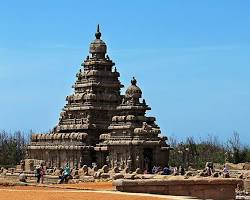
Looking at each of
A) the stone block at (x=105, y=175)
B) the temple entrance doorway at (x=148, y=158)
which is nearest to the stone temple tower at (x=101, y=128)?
the temple entrance doorway at (x=148, y=158)

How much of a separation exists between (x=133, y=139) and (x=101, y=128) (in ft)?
27.7

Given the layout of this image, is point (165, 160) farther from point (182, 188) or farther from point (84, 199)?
point (84, 199)

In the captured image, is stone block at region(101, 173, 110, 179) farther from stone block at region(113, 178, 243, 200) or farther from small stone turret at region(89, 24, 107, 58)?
small stone turret at region(89, 24, 107, 58)

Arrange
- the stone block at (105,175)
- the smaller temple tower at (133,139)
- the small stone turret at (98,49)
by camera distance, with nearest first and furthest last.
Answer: the stone block at (105,175), the smaller temple tower at (133,139), the small stone turret at (98,49)

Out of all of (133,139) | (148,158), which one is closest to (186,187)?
(133,139)

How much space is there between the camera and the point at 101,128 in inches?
2798

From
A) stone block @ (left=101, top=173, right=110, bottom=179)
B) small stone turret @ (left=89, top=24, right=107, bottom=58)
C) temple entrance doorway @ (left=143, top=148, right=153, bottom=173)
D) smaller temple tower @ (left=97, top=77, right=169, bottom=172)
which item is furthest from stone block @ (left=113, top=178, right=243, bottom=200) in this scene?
small stone turret @ (left=89, top=24, right=107, bottom=58)

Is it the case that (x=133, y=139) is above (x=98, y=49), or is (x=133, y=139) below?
below

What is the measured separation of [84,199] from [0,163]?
7824 cm

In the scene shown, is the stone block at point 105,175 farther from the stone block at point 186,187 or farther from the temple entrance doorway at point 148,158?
the stone block at point 186,187

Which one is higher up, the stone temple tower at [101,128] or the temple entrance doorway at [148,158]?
the stone temple tower at [101,128]

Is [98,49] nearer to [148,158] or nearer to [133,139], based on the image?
[133,139]

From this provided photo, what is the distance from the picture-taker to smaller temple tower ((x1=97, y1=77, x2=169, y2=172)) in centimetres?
6331

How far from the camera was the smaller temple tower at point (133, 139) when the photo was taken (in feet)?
208
